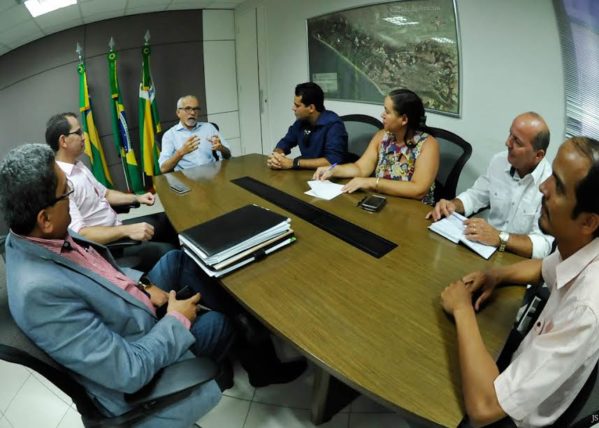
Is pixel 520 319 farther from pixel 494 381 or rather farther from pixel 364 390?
pixel 364 390

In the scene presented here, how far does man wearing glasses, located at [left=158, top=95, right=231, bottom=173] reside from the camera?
2.96 meters

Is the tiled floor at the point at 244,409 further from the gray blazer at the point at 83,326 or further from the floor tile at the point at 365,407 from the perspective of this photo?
the gray blazer at the point at 83,326

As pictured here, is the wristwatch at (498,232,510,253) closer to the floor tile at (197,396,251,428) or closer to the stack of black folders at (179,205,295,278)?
the stack of black folders at (179,205,295,278)

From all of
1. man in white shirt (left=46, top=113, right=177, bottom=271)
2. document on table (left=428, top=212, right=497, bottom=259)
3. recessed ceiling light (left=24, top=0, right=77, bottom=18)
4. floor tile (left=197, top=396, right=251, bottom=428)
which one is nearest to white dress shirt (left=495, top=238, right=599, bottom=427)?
document on table (left=428, top=212, right=497, bottom=259)

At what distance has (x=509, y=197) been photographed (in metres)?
1.78

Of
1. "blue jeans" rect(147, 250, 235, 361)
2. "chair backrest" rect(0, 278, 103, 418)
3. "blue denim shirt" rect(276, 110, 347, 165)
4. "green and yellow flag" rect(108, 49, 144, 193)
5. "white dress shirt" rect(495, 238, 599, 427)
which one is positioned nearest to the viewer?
"white dress shirt" rect(495, 238, 599, 427)

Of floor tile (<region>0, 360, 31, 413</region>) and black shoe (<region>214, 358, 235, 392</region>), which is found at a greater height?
black shoe (<region>214, 358, 235, 392</region>)

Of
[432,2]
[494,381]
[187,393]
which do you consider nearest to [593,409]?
[494,381]

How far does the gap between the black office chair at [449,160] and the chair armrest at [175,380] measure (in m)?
1.71

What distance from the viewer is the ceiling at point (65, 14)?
111 inches

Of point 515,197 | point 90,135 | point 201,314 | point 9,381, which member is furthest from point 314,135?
point 90,135

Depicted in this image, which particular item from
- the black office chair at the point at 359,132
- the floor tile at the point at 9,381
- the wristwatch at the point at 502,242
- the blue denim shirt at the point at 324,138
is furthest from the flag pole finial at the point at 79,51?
the wristwatch at the point at 502,242

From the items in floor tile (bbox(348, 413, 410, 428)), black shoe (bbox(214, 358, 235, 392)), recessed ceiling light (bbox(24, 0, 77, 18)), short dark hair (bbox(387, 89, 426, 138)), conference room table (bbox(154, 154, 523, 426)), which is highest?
recessed ceiling light (bbox(24, 0, 77, 18))

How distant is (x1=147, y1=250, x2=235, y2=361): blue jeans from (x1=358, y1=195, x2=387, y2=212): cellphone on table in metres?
0.88
